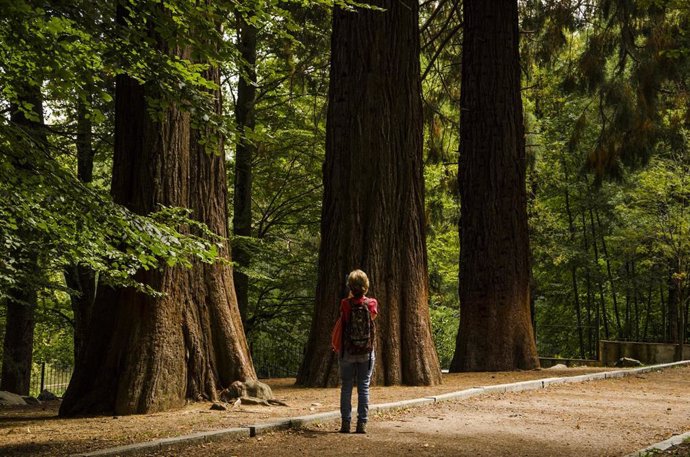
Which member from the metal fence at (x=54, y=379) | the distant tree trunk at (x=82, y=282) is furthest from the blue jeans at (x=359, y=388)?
the metal fence at (x=54, y=379)

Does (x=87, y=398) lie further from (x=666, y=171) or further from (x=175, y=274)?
(x=666, y=171)

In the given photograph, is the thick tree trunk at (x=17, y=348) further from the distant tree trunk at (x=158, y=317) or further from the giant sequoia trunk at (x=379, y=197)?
the distant tree trunk at (x=158, y=317)

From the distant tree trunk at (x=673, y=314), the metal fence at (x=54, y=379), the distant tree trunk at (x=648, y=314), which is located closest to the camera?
the distant tree trunk at (x=673, y=314)

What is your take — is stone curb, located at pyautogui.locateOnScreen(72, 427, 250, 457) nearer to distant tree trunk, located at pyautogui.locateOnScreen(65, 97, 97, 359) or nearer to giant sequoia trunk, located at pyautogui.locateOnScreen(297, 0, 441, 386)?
giant sequoia trunk, located at pyautogui.locateOnScreen(297, 0, 441, 386)

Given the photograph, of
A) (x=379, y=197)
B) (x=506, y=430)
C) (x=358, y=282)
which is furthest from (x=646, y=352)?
(x=358, y=282)

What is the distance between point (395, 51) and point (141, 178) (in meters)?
4.83

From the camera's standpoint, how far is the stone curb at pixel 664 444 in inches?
227

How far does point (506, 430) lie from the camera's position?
23.4 ft

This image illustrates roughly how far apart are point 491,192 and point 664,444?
350 inches

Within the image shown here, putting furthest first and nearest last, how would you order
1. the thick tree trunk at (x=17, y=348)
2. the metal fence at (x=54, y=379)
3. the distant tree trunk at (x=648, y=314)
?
1. the metal fence at (x=54, y=379)
2. the distant tree trunk at (x=648, y=314)
3. the thick tree trunk at (x=17, y=348)

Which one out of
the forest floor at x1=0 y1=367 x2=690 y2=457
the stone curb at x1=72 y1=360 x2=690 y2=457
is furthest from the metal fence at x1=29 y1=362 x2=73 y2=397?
the stone curb at x1=72 y1=360 x2=690 y2=457

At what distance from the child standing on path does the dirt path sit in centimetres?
24

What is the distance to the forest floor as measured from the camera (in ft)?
19.9

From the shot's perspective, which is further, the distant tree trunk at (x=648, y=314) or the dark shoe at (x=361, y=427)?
the distant tree trunk at (x=648, y=314)
